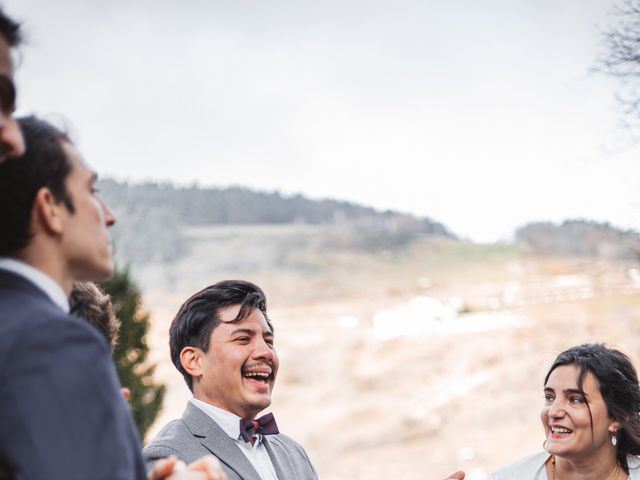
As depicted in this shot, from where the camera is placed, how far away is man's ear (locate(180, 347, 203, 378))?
284 centimetres

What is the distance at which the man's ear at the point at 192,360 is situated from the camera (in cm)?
284

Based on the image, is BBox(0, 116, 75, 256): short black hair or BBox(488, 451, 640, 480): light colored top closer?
BBox(0, 116, 75, 256): short black hair

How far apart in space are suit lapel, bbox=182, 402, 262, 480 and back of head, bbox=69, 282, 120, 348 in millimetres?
678

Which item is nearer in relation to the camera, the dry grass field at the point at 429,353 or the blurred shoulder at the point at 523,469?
the blurred shoulder at the point at 523,469

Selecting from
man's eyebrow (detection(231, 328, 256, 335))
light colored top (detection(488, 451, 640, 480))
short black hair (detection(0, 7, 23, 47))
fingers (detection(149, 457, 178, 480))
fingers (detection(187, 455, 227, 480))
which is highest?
short black hair (detection(0, 7, 23, 47))

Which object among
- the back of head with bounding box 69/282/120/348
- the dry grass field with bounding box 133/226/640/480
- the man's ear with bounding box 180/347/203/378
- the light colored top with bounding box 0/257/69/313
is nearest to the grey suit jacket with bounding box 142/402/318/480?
the man's ear with bounding box 180/347/203/378

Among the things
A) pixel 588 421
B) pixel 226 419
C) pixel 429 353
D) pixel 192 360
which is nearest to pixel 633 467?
pixel 588 421

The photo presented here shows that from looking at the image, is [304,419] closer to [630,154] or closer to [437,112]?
[437,112]

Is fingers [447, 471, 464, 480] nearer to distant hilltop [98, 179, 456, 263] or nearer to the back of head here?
the back of head

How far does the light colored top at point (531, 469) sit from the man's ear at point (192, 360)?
1.50 metres

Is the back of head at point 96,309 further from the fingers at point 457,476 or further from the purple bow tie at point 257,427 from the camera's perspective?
the fingers at point 457,476

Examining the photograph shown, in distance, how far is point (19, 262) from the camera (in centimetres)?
129

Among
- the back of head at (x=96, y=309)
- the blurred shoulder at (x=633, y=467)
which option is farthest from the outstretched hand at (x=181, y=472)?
the blurred shoulder at (x=633, y=467)

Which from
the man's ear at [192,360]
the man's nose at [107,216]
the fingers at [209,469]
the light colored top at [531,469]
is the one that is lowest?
the light colored top at [531,469]
